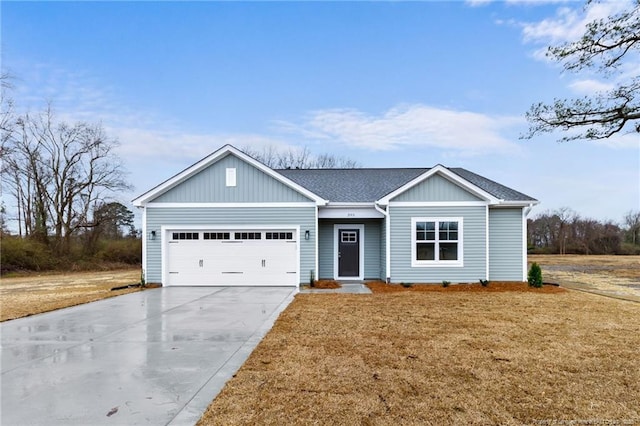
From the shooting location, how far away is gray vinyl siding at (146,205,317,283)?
13.4 metres

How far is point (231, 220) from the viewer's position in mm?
13555

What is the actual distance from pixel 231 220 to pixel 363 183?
5.75 m

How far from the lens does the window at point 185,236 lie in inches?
542

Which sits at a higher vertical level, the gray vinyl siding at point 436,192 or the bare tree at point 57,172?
the bare tree at point 57,172

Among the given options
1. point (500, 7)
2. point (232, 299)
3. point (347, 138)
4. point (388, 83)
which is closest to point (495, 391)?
point (232, 299)

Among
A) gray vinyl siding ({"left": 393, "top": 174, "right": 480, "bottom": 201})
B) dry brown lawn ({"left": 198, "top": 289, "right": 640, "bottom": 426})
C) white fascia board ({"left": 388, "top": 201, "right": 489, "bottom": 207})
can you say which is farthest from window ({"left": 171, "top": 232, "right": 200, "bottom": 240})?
gray vinyl siding ({"left": 393, "top": 174, "right": 480, "bottom": 201})

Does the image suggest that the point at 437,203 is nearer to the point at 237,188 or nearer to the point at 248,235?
the point at 248,235

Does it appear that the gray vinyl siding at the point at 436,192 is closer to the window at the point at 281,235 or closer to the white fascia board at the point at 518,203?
the white fascia board at the point at 518,203

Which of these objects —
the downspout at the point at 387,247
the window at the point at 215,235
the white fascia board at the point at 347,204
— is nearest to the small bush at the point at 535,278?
the downspout at the point at 387,247

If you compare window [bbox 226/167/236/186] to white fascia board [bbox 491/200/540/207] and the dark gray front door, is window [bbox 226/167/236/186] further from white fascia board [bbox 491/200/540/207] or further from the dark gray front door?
white fascia board [bbox 491/200/540/207]

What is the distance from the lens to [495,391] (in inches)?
160

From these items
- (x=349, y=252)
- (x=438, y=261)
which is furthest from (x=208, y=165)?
(x=438, y=261)

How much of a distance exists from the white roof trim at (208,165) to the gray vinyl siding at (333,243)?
Answer: 4.26 ft

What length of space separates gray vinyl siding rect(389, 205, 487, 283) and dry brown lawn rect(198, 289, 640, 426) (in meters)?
4.40
